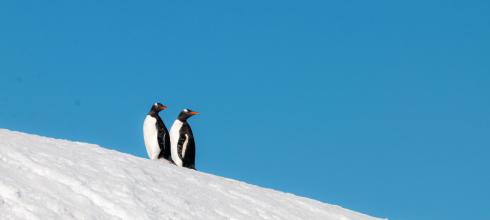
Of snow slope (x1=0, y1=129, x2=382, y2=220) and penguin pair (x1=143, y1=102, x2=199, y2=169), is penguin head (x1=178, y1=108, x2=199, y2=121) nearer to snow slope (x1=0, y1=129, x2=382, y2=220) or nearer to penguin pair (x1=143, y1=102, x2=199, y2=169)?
penguin pair (x1=143, y1=102, x2=199, y2=169)

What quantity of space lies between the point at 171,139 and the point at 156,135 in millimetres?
545

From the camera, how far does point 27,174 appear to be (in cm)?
842

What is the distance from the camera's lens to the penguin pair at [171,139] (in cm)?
1686

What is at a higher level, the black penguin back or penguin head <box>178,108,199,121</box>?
penguin head <box>178,108,199,121</box>

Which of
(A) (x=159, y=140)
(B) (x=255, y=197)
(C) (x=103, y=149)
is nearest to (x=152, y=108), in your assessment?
(A) (x=159, y=140)

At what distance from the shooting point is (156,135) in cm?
1697

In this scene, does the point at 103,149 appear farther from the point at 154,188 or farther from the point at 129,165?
the point at 154,188

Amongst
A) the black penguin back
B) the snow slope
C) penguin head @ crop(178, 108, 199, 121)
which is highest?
penguin head @ crop(178, 108, 199, 121)

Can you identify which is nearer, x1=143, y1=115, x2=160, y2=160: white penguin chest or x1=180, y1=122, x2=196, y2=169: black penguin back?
x1=143, y1=115, x2=160, y2=160: white penguin chest

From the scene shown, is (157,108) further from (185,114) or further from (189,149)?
(189,149)

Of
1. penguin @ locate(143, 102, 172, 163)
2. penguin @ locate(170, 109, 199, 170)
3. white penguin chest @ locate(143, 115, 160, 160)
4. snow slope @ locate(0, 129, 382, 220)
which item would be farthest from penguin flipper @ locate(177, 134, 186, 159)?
snow slope @ locate(0, 129, 382, 220)

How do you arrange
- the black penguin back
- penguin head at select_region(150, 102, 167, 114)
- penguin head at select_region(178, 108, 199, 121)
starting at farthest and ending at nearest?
penguin head at select_region(150, 102, 167, 114) < penguin head at select_region(178, 108, 199, 121) < the black penguin back

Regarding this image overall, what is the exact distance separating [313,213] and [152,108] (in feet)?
24.2

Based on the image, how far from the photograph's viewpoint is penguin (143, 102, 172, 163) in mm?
16812
